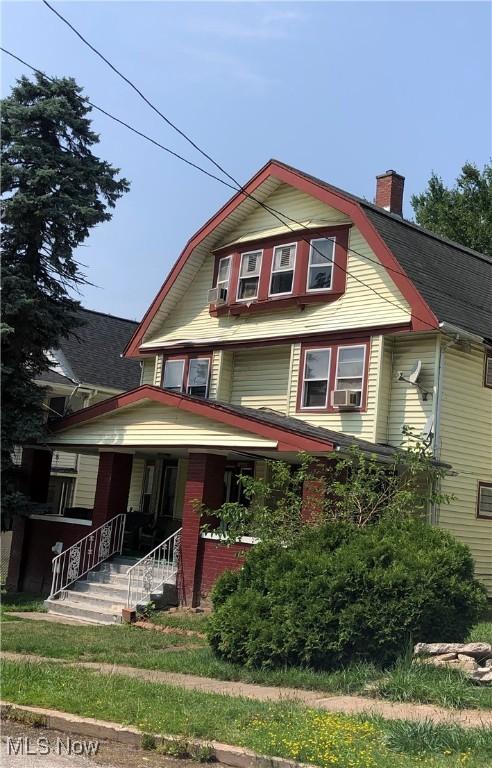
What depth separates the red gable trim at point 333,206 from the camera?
16.6m

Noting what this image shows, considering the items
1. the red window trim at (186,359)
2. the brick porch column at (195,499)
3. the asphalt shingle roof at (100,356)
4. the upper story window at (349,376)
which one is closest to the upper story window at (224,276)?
the red window trim at (186,359)

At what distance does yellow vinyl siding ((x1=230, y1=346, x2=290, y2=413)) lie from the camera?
19.6 metres

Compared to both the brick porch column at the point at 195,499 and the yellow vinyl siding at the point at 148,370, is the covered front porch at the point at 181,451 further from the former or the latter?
the yellow vinyl siding at the point at 148,370

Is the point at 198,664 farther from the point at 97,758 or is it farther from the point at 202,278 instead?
the point at 202,278

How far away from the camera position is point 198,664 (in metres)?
10.2

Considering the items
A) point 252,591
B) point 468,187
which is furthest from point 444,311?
point 468,187

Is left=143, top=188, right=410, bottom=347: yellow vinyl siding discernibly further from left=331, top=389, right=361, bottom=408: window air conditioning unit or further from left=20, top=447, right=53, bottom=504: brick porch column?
left=20, top=447, right=53, bottom=504: brick porch column

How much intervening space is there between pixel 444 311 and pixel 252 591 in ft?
28.0

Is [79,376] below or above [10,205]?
below

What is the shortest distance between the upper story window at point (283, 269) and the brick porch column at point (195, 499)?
16.2ft

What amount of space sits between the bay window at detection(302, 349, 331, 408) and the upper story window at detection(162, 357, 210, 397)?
10.4ft

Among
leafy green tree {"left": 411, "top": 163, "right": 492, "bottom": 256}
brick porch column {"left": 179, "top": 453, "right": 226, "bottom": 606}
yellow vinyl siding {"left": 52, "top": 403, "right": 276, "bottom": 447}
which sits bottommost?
brick porch column {"left": 179, "top": 453, "right": 226, "bottom": 606}

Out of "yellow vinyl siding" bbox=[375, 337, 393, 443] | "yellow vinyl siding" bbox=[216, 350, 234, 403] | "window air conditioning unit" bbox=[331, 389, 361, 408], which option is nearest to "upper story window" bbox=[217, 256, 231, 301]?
"yellow vinyl siding" bbox=[216, 350, 234, 403]

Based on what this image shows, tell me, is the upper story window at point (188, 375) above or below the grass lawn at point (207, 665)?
above
